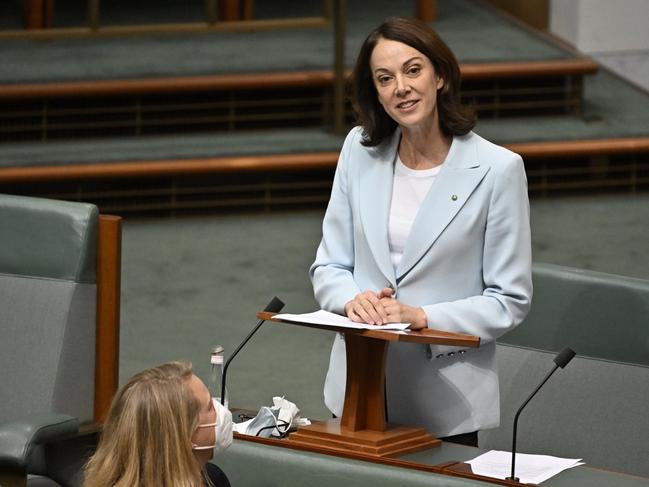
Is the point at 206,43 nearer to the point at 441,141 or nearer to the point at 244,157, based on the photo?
the point at 244,157

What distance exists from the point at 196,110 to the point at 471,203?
4550 mm

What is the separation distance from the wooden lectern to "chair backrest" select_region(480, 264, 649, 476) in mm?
768

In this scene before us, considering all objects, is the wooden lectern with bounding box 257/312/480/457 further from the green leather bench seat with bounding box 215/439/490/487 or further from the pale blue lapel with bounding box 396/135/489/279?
the pale blue lapel with bounding box 396/135/489/279

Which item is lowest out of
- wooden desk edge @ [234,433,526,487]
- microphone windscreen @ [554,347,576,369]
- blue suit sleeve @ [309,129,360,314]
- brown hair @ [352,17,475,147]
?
wooden desk edge @ [234,433,526,487]

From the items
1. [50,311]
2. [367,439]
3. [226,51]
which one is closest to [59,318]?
[50,311]

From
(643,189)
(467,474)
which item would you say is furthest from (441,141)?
(643,189)

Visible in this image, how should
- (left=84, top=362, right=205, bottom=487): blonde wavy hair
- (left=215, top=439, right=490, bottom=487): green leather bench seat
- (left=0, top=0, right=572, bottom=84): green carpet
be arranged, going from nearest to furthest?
(left=84, top=362, right=205, bottom=487): blonde wavy hair < (left=215, top=439, right=490, bottom=487): green leather bench seat < (left=0, top=0, right=572, bottom=84): green carpet

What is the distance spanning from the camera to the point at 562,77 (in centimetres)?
692

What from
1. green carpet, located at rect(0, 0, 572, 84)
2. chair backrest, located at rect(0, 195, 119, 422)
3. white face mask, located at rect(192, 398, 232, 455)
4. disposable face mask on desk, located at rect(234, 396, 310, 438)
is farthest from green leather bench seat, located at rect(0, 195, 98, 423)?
green carpet, located at rect(0, 0, 572, 84)

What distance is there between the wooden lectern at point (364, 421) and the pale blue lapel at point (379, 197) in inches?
6.8

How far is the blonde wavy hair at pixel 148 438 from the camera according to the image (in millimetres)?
1938

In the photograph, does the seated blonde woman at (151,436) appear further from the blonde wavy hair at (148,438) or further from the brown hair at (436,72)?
the brown hair at (436,72)

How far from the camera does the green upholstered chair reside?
3133mm

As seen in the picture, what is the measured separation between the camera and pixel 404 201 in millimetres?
2488
